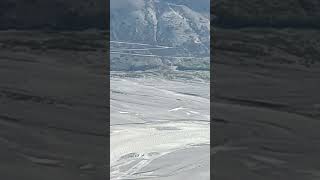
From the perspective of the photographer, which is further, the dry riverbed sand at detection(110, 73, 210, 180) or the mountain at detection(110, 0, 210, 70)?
the mountain at detection(110, 0, 210, 70)

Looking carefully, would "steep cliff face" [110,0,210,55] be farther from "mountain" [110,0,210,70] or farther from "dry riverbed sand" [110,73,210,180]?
"dry riverbed sand" [110,73,210,180]

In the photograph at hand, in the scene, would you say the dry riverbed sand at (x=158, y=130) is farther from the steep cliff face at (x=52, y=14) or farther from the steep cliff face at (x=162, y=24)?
the steep cliff face at (x=162, y=24)

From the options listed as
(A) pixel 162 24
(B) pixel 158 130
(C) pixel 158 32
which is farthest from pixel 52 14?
(A) pixel 162 24

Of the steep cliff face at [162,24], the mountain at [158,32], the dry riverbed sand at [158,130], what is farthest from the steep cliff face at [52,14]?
the steep cliff face at [162,24]

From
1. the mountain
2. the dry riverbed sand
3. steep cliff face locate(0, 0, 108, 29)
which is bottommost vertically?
the dry riverbed sand

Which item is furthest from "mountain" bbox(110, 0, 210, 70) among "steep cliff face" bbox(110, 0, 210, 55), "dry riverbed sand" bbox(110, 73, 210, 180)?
"dry riverbed sand" bbox(110, 73, 210, 180)

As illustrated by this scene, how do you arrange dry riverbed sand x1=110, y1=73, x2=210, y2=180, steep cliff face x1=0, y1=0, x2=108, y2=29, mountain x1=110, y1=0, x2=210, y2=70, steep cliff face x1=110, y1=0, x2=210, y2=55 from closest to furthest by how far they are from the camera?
steep cliff face x1=0, y1=0, x2=108, y2=29 → dry riverbed sand x1=110, y1=73, x2=210, y2=180 → mountain x1=110, y1=0, x2=210, y2=70 → steep cliff face x1=110, y1=0, x2=210, y2=55

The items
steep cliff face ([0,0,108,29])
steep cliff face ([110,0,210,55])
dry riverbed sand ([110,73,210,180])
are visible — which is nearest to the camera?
steep cliff face ([0,0,108,29])

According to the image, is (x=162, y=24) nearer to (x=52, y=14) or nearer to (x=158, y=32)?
(x=158, y=32)

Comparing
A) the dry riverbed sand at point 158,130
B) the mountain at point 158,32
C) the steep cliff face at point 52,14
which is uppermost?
the mountain at point 158,32
